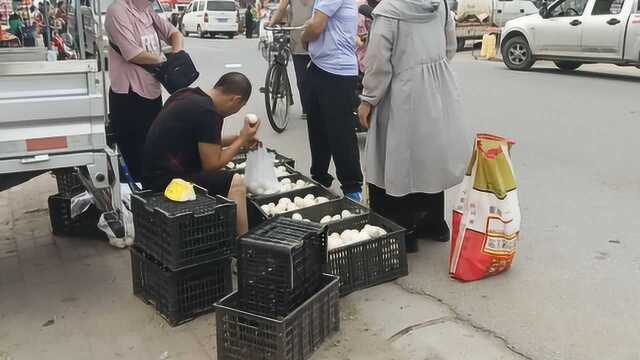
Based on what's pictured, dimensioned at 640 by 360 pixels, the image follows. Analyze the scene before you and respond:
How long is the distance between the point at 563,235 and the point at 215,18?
27.7 meters

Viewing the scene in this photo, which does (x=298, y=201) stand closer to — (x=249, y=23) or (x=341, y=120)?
(x=341, y=120)

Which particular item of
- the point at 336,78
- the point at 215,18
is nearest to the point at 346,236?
the point at 336,78

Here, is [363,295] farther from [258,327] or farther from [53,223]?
[53,223]

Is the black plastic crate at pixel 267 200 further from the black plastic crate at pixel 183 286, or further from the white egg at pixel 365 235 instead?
the black plastic crate at pixel 183 286

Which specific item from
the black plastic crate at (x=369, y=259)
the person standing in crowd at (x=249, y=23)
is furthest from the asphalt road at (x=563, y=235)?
the person standing in crowd at (x=249, y=23)

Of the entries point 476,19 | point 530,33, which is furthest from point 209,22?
point 530,33

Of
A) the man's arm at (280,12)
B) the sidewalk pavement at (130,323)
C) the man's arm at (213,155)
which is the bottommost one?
the sidewalk pavement at (130,323)

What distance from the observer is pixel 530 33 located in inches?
536

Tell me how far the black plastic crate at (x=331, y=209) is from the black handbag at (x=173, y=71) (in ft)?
3.85

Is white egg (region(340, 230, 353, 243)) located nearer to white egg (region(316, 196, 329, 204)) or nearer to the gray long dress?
the gray long dress

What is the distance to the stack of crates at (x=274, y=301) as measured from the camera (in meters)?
3.00

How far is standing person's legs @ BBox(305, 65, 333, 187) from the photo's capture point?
16.7ft

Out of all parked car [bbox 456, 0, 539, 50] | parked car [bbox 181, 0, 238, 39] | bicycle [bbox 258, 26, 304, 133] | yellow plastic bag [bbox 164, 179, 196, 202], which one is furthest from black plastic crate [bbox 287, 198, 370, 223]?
parked car [bbox 181, 0, 238, 39]

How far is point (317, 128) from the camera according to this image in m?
5.28
